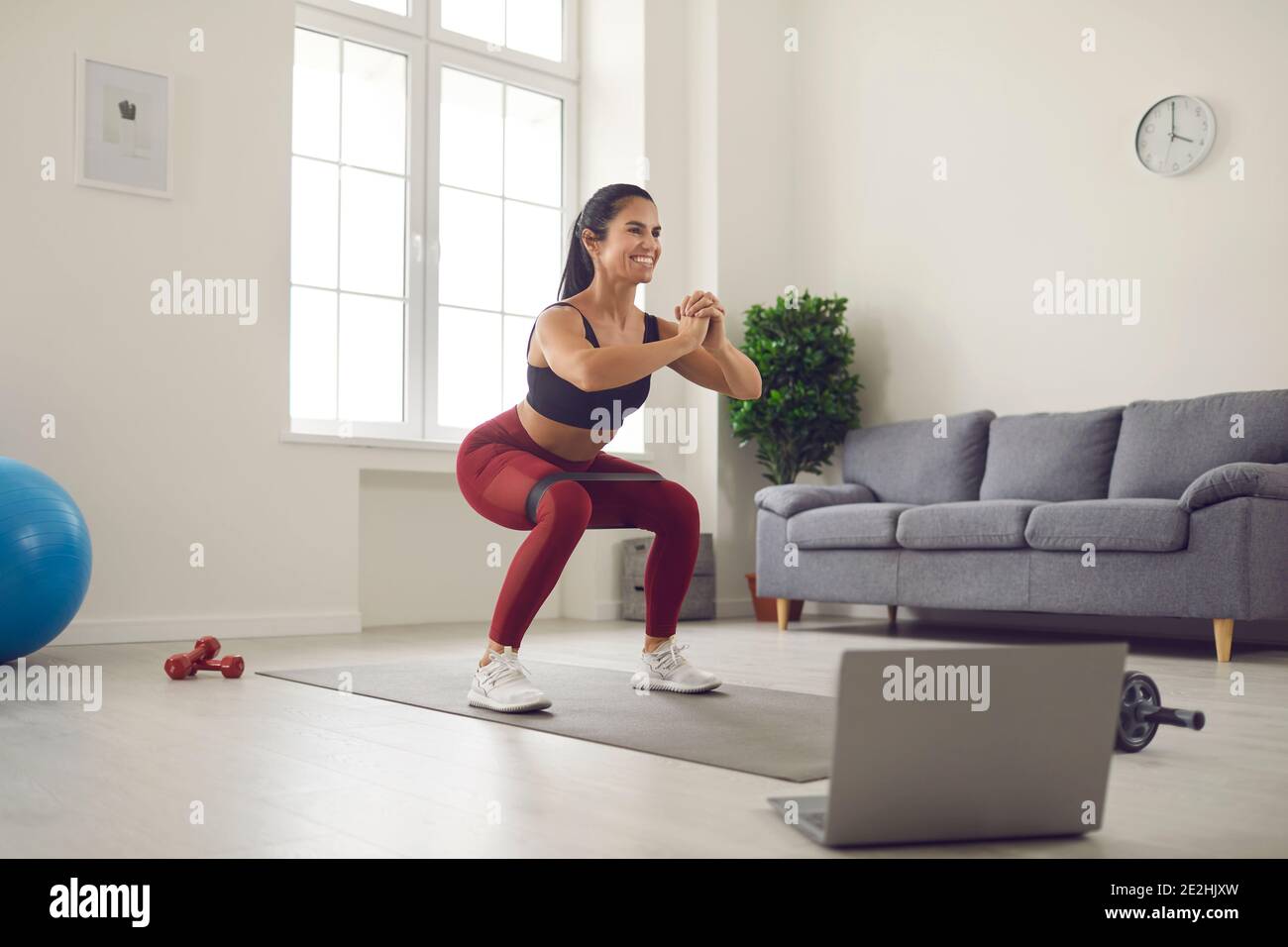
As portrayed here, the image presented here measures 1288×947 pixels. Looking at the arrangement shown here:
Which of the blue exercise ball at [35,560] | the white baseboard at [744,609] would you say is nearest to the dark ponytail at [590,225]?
the blue exercise ball at [35,560]

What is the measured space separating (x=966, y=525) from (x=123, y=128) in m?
3.35

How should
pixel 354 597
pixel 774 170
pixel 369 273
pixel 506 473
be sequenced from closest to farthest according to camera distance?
pixel 506 473 < pixel 354 597 < pixel 369 273 < pixel 774 170

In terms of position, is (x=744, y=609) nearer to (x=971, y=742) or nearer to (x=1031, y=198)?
(x=1031, y=198)

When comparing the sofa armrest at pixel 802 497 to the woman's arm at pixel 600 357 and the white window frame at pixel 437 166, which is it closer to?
the white window frame at pixel 437 166

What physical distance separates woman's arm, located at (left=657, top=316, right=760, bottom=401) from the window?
2.63 meters

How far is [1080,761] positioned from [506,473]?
4.92ft

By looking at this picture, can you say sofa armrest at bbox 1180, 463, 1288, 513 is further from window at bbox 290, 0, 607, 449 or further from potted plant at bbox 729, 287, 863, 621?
window at bbox 290, 0, 607, 449

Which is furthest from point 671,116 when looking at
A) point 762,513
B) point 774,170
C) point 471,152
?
point 762,513

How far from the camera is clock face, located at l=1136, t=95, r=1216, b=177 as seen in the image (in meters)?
4.36

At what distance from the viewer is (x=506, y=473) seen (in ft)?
8.46

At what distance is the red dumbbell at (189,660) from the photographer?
305 cm

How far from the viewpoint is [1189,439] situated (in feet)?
13.1

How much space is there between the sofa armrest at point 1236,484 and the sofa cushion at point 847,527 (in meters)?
1.09
